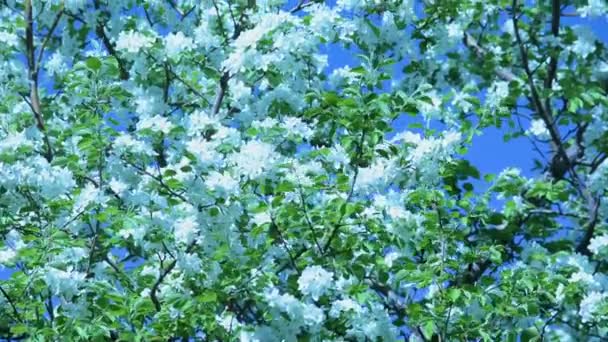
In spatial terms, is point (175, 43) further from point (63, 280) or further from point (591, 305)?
point (591, 305)

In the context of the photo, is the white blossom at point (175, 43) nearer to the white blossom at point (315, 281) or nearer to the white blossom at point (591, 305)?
the white blossom at point (315, 281)

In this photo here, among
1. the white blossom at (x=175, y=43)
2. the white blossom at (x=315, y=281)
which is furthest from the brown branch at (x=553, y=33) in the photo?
the white blossom at (x=315, y=281)

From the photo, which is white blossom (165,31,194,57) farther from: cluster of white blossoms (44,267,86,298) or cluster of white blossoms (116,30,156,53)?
cluster of white blossoms (44,267,86,298)

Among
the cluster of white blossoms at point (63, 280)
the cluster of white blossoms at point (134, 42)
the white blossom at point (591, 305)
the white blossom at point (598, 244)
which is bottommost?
the cluster of white blossoms at point (63, 280)

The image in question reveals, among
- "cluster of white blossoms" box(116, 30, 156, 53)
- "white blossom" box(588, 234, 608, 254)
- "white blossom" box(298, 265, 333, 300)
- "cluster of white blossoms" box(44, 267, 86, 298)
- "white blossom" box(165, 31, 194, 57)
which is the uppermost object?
"white blossom" box(165, 31, 194, 57)

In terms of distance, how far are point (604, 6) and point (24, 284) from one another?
5310mm

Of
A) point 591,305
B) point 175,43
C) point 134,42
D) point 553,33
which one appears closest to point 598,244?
point 591,305

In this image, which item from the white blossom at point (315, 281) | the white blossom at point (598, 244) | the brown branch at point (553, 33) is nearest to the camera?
the white blossom at point (315, 281)

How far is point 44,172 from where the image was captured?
254 inches

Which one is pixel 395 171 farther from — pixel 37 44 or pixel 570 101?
pixel 37 44

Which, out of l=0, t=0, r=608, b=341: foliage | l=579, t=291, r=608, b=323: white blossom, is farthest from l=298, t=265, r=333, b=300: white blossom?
l=579, t=291, r=608, b=323: white blossom

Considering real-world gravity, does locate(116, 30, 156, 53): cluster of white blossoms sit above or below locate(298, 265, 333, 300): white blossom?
above

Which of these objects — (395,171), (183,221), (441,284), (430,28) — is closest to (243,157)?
(183,221)

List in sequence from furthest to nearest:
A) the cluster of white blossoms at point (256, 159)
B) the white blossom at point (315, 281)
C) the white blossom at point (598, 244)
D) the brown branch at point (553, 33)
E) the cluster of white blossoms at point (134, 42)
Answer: the brown branch at point (553, 33) < the white blossom at point (598, 244) < the cluster of white blossoms at point (134, 42) < the cluster of white blossoms at point (256, 159) < the white blossom at point (315, 281)
